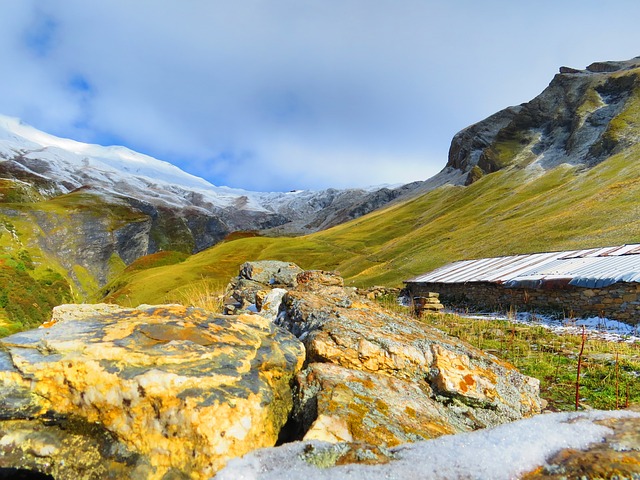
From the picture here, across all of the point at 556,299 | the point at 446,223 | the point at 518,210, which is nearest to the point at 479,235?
the point at 518,210

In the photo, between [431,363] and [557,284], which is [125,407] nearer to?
[431,363]

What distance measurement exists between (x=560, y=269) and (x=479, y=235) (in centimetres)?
3197

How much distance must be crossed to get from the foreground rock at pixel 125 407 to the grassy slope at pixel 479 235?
2758 centimetres

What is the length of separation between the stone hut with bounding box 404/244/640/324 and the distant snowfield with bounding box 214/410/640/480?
19664 mm

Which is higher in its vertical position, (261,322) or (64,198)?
(64,198)

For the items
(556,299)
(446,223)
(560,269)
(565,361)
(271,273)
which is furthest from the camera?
(446,223)

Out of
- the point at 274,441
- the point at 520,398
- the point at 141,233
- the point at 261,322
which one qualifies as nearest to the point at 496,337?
the point at 520,398

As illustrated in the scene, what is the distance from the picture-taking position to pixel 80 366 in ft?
13.1

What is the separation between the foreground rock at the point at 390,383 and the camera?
14.2 ft

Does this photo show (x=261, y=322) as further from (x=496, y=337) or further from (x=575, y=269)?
(x=575, y=269)

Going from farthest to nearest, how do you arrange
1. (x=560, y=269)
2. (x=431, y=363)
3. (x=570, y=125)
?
(x=570, y=125), (x=560, y=269), (x=431, y=363)

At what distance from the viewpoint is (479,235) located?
5447cm

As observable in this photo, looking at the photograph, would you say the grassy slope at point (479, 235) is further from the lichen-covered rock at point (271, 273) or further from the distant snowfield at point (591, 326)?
the distant snowfield at point (591, 326)

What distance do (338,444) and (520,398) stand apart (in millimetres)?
4496
